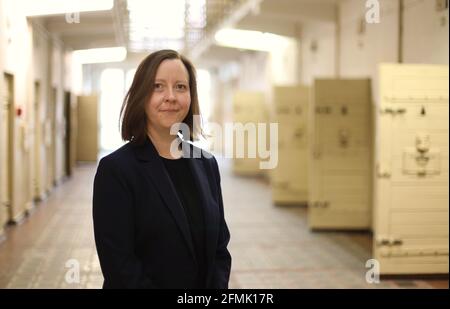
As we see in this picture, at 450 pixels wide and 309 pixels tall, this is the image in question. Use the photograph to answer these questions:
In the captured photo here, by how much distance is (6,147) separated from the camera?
22.6 ft

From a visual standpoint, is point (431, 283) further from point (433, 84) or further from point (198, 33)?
point (198, 33)

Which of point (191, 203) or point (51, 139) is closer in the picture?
point (191, 203)

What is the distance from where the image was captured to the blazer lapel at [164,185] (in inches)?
66.2

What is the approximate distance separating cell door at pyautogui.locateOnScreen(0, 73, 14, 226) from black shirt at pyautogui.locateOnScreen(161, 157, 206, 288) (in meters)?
5.00

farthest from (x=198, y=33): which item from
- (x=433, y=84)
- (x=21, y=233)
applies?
(x=433, y=84)

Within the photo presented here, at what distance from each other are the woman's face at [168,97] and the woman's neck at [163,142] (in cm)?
3

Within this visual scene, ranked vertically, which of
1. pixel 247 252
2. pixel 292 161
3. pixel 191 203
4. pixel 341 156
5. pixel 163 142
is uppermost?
pixel 163 142

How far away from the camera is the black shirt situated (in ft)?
5.79

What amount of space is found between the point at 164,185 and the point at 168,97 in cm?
26

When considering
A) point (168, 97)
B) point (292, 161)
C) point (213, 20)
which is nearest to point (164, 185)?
point (168, 97)
